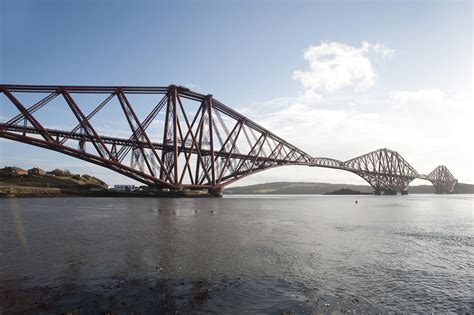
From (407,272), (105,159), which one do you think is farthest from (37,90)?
(407,272)

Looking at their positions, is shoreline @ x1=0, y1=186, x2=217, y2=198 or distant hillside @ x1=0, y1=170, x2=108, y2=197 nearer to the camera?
shoreline @ x1=0, y1=186, x2=217, y2=198

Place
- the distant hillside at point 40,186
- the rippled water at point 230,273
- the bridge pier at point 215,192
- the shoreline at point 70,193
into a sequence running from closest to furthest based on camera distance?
the rippled water at point 230,273 → the shoreline at point 70,193 → the distant hillside at point 40,186 → the bridge pier at point 215,192

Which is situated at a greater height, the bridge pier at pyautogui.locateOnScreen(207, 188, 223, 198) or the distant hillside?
the distant hillside

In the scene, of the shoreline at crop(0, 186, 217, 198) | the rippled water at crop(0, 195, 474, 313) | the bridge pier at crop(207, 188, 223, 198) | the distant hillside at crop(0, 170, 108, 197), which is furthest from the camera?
the bridge pier at crop(207, 188, 223, 198)

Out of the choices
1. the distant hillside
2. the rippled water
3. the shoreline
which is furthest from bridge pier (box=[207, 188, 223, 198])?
the rippled water

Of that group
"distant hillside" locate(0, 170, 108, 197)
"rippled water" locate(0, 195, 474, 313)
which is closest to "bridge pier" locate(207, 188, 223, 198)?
"distant hillside" locate(0, 170, 108, 197)

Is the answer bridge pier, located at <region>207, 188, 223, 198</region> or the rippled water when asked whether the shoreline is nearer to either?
bridge pier, located at <region>207, 188, 223, 198</region>

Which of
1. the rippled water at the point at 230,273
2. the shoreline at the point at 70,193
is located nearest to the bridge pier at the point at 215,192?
the shoreline at the point at 70,193

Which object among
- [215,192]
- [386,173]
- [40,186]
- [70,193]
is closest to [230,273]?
[215,192]

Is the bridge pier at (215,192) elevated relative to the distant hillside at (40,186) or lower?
lower

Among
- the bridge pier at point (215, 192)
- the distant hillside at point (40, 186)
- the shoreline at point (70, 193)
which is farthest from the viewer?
the bridge pier at point (215, 192)

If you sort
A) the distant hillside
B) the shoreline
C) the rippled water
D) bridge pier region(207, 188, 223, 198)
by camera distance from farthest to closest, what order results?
bridge pier region(207, 188, 223, 198), the distant hillside, the shoreline, the rippled water

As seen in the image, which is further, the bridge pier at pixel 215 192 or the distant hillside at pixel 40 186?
the bridge pier at pixel 215 192

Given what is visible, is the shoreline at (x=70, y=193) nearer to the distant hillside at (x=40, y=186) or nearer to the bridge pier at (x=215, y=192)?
the distant hillside at (x=40, y=186)
